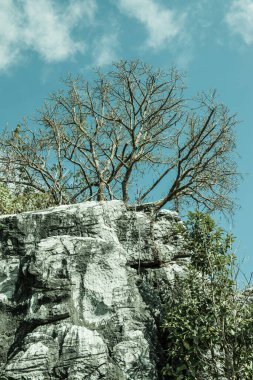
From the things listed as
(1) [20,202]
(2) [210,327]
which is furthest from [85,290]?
(1) [20,202]

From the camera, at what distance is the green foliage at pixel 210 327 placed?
10016 millimetres

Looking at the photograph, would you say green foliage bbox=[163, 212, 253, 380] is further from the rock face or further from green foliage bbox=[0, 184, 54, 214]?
green foliage bbox=[0, 184, 54, 214]

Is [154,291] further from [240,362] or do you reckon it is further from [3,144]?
[3,144]

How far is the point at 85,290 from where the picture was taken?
1055cm

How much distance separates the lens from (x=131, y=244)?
12039 mm

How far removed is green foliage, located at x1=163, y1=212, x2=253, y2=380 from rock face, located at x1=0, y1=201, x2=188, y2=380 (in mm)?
435

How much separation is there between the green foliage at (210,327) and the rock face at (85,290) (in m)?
0.43

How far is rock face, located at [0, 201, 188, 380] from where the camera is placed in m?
9.64

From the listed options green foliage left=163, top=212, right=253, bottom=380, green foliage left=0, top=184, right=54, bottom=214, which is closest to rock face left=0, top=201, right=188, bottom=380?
green foliage left=163, top=212, right=253, bottom=380

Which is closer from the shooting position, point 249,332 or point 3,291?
point 249,332

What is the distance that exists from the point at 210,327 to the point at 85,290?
7.84ft

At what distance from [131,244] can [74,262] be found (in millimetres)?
1643

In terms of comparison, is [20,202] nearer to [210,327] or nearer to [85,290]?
[85,290]

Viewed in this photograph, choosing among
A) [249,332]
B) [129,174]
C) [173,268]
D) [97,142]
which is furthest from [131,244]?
[97,142]
